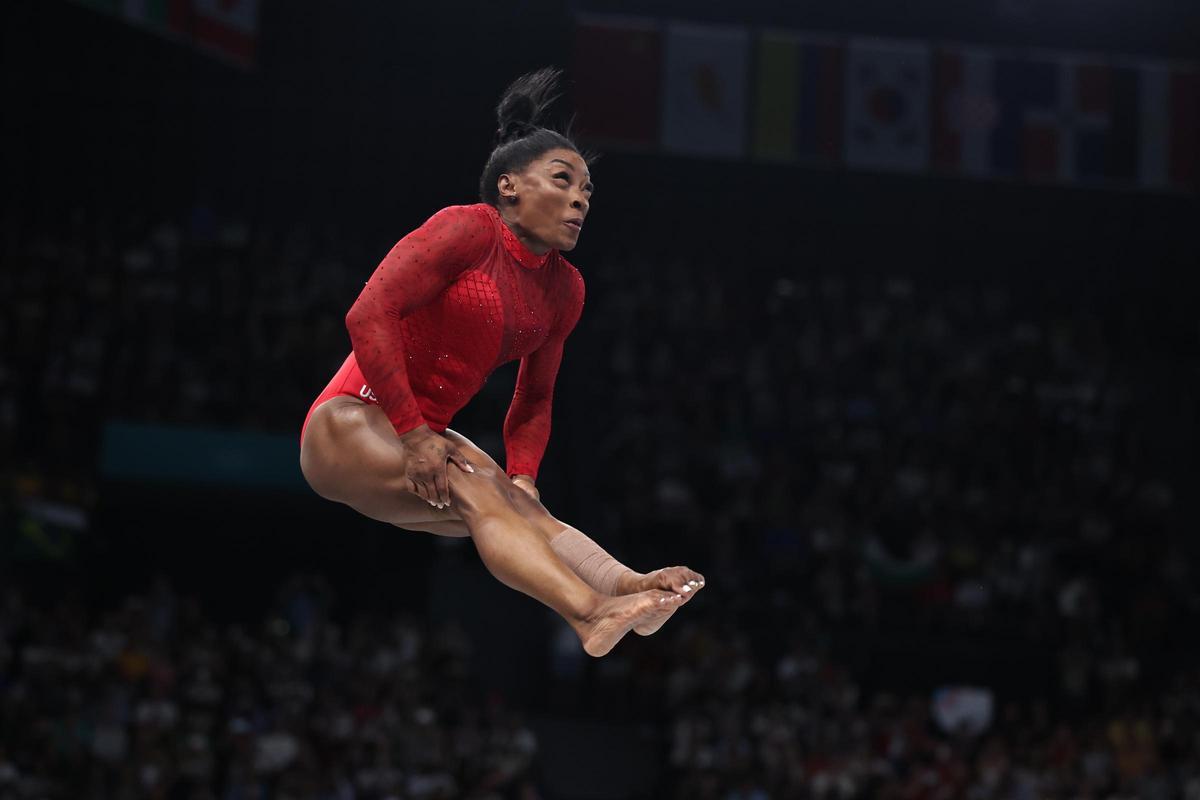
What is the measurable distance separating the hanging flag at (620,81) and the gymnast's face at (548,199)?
1185 cm

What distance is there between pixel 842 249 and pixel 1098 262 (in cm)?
326

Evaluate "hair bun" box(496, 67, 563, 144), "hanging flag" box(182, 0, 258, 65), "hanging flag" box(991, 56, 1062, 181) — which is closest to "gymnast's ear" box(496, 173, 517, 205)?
"hair bun" box(496, 67, 563, 144)

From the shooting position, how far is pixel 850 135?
16.1m

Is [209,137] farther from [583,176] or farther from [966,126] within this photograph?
[583,176]

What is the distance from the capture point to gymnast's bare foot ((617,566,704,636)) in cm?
362

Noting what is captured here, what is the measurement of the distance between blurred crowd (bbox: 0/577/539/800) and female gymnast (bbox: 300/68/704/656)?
6.09m

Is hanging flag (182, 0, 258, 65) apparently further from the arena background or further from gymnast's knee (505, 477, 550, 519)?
gymnast's knee (505, 477, 550, 519)

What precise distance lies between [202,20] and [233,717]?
21.3ft

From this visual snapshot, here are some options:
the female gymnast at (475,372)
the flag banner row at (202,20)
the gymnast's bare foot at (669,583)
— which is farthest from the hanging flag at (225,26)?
the gymnast's bare foot at (669,583)

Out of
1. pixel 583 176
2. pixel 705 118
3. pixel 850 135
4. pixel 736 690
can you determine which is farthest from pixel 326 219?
pixel 583 176

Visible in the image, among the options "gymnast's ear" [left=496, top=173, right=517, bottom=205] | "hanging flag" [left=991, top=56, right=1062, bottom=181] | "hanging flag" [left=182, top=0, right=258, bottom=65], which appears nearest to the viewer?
"gymnast's ear" [left=496, top=173, right=517, bottom=205]

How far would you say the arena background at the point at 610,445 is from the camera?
10758 millimetres

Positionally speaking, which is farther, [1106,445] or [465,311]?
[1106,445]

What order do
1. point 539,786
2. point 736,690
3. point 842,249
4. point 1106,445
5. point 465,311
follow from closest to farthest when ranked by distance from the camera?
point 465,311
point 539,786
point 736,690
point 1106,445
point 842,249
